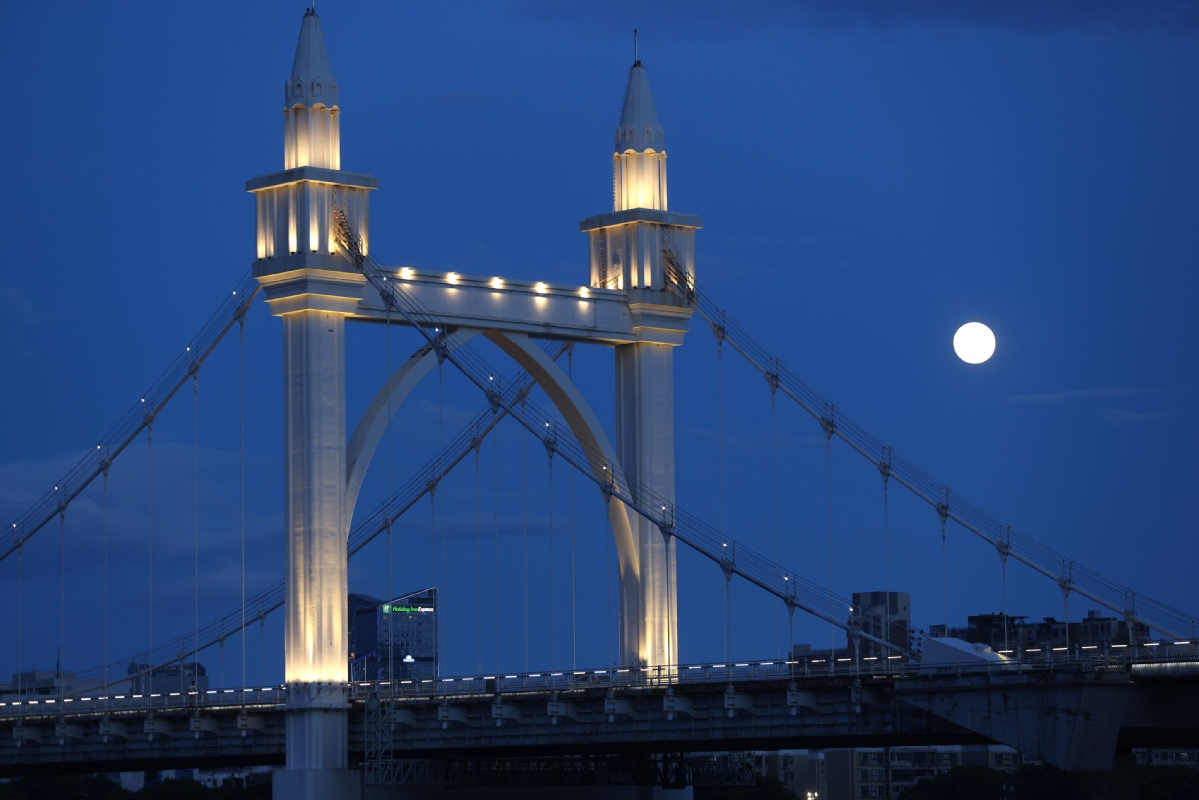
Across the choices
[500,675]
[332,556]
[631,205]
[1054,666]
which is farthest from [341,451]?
[1054,666]

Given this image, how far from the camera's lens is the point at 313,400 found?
305 ft

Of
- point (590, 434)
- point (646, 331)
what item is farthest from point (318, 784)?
point (646, 331)

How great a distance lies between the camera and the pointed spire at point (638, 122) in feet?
338

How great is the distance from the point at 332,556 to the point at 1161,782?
113900mm

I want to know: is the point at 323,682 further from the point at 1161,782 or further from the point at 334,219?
the point at 1161,782

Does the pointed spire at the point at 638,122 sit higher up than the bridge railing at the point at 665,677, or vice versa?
the pointed spire at the point at 638,122

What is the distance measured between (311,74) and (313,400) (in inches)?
474

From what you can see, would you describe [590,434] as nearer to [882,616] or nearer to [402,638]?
[882,616]

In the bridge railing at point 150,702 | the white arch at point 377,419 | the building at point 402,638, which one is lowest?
the bridge railing at point 150,702

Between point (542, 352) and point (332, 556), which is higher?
point (542, 352)

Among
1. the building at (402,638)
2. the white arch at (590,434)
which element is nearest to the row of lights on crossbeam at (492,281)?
the white arch at (590,434)

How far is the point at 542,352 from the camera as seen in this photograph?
9944 centimetres

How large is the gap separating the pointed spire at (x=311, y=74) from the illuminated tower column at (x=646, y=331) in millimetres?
12770

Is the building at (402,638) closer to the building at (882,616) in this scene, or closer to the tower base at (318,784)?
the building at (882,616)
